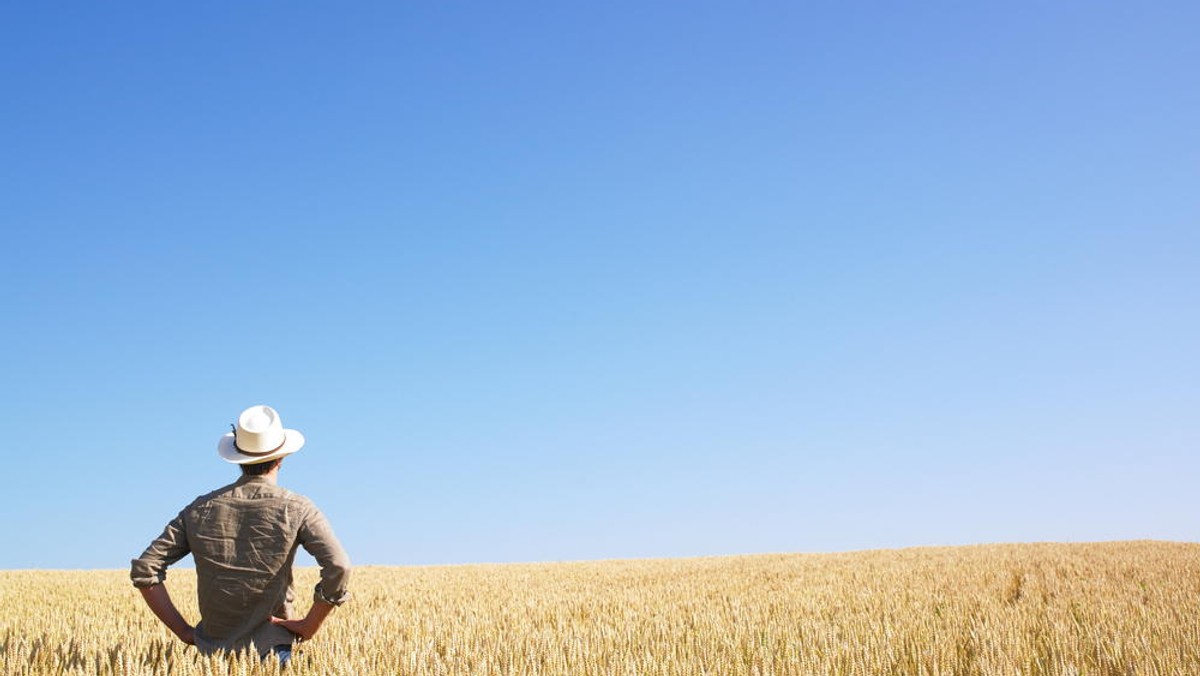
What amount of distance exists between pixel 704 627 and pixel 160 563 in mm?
4377

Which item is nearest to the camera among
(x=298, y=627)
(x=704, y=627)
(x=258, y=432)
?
(x=258, y=432)

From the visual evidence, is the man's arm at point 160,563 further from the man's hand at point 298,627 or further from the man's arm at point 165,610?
the man's hand at point 298,627

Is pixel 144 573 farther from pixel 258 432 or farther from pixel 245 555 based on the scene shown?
pixel 258 432

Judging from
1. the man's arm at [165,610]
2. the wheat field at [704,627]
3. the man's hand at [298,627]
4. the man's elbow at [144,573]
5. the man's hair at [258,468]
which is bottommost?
the wheat field at [704,627]

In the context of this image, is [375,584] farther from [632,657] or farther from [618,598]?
[632,657]

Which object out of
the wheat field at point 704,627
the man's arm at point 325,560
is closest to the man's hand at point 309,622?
the man's arm at point 325,560

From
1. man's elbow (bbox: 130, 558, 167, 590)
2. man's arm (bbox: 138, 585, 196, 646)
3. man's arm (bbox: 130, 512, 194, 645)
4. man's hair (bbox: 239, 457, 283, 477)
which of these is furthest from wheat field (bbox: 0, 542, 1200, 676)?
man's hair (bbox: 239, 457, 283, 477)

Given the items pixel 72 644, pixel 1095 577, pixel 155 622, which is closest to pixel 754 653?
pixel 72 644

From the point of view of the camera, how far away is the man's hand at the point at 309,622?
196 inches

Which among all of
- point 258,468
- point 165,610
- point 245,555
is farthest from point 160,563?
point 258,468

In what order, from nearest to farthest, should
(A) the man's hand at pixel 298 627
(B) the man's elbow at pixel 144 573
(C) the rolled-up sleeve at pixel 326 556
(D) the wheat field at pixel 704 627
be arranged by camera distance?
(C) the rolled-up sleeve at pixel 326 556, (B) the man's elbow at pixel 144 573, (A) the man's hand at pixel 298 627, (D) the wheat field at pixel 704 627

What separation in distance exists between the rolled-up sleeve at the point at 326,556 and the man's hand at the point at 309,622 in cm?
7

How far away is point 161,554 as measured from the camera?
507 centimetres

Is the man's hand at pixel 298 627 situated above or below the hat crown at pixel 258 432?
below
